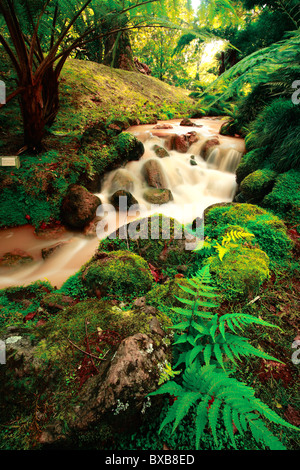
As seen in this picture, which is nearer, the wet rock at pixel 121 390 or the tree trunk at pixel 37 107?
the wet rock at pixel 121 390

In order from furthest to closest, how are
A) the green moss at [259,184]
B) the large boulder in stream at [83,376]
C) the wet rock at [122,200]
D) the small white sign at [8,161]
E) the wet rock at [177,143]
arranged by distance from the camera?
the wet rock at [177,143]
the wet rock at [122,200]
the small white sign at [8,161]
the green moss at [259,184]
the large boulder in stream at [83,376]

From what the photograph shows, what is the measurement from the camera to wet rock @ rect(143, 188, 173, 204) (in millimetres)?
5812

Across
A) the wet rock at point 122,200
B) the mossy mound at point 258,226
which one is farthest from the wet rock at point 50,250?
the mossy mound at point 258,226

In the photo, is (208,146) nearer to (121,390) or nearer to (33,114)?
(33,114)

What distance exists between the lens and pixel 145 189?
246 inches

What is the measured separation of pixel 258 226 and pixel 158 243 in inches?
55.8

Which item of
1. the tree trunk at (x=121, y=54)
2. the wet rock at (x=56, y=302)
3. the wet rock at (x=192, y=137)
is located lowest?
the wet rock at (x=56, y=302)

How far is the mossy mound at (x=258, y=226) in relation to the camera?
8.93 feet

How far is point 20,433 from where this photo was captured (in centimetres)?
120

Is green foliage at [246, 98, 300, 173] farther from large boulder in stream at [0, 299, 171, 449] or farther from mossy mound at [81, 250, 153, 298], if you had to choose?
large boulder in stream at [0, 299, 171, 449]

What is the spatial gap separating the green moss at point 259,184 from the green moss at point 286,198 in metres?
0.19

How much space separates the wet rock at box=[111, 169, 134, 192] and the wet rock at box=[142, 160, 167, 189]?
1.78ft

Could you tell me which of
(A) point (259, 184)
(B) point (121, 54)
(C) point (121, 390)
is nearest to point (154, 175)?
(A) point (259, 184)

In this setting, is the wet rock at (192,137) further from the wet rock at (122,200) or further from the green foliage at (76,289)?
the green foliage at (76,289)
